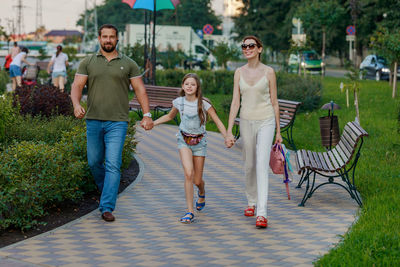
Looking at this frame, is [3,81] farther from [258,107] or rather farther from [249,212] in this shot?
[258,107]

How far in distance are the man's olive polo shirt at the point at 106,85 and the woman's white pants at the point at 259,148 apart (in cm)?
125

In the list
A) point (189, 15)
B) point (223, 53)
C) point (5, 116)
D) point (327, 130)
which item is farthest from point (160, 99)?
point (189, 15)

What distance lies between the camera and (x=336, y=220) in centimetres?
723

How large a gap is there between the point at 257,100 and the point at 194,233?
146 cm

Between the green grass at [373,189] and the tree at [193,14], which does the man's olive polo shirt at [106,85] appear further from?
the tree at [193,14]

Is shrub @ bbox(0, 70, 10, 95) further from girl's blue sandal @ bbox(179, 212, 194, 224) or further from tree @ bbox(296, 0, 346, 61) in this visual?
tree @ bbox(296, 0, 346, 61)

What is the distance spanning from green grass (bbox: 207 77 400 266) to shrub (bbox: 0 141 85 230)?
9.00 ft

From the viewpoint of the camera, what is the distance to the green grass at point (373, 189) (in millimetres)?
5680

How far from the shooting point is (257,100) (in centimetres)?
709

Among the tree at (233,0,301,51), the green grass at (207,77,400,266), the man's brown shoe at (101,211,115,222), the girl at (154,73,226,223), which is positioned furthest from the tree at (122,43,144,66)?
the tree at (233,0,301,51)

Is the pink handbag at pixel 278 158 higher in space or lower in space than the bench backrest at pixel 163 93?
lower

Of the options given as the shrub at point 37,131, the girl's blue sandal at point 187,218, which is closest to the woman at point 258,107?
the girl's blue sandal at point 187,218

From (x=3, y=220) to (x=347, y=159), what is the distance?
3.66m

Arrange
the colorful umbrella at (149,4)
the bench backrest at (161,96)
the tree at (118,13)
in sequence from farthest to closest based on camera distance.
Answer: the tree at (118,13) < the colorful umbrella at (149,4) < the bench backrest at (161,96)
